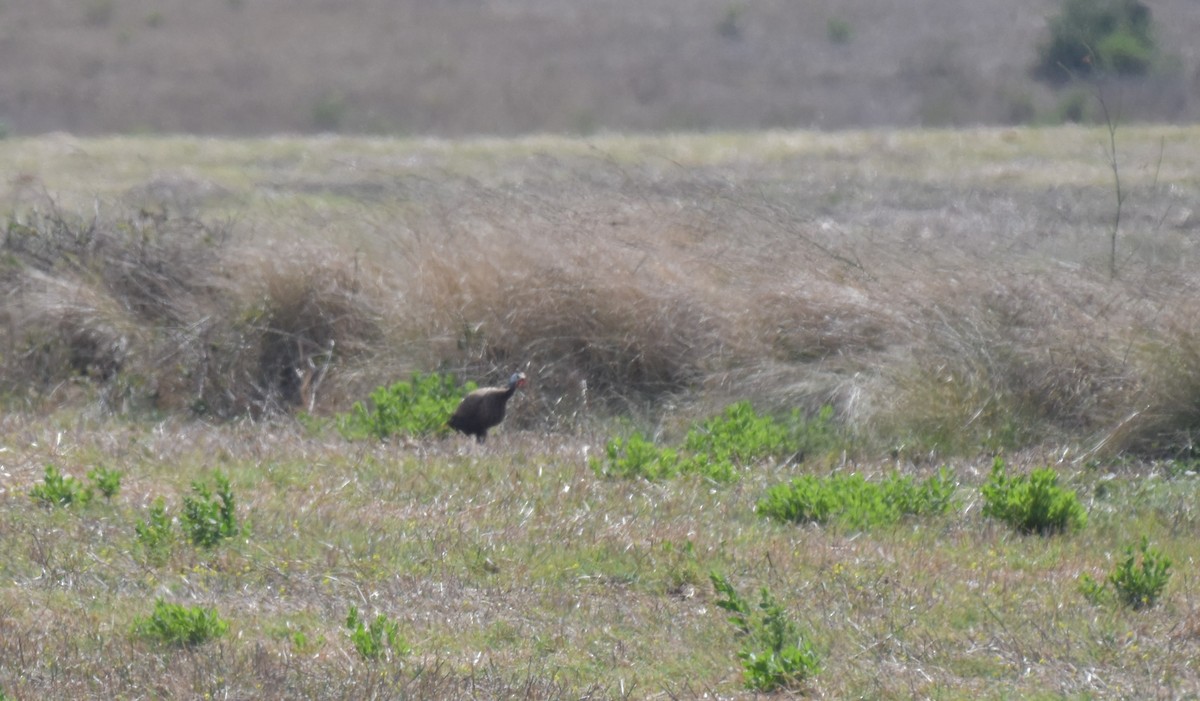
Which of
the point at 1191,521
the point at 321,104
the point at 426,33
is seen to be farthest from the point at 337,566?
the point at 426,33

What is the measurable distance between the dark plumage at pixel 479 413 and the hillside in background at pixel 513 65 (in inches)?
813

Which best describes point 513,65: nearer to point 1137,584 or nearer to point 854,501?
point 854,501

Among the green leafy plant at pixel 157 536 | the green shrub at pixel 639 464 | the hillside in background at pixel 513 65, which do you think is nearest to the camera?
the green leafy plant at pixel 157 536

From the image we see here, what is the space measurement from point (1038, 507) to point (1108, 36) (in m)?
16.2

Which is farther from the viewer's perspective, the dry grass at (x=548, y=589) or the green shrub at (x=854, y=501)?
the green shrub at (x=854, y=501)

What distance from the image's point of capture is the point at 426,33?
3712cm

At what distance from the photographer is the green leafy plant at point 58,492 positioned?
6.30 metres

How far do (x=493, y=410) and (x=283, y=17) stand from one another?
32.8 m

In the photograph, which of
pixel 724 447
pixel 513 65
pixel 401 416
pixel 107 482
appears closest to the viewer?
pixel 107 482

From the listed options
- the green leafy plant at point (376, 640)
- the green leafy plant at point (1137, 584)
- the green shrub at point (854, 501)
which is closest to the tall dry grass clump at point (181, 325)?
the green shrub at point (854, 501)

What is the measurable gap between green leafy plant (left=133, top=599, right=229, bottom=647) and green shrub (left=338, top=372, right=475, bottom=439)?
3.49 meters

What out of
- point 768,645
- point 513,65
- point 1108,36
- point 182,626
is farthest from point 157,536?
point 513,65

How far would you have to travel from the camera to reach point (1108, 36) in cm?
2066

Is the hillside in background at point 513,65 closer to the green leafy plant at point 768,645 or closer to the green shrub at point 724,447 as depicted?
the green shrub at point 724,447
